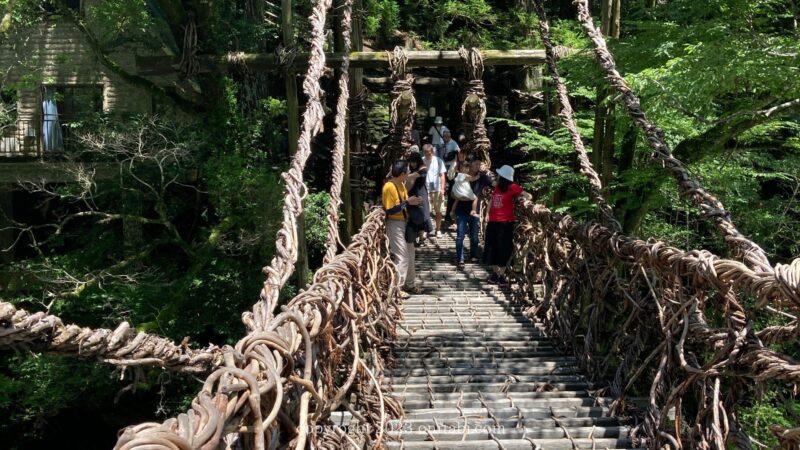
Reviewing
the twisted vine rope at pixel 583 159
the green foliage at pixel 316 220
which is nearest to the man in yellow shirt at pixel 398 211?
the twisted vine rope at pixel 583 159

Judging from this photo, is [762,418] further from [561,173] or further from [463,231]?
[463,231]

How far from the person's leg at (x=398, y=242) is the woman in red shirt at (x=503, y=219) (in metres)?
1.02

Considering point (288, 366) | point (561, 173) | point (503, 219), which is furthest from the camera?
point (561, 173)

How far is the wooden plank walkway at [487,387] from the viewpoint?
10.8ft

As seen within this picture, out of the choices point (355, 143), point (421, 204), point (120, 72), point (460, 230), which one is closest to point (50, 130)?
point (120, 72)

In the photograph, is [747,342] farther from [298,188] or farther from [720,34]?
[720,34]

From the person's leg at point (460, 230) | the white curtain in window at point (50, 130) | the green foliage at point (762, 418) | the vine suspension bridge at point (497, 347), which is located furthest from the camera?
the white curtain in window at point (50, 130)

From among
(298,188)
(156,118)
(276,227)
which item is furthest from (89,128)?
(298,188)

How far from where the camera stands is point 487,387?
158 inches

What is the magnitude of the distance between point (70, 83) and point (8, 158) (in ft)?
5.48

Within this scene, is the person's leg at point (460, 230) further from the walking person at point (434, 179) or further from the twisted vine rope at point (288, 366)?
the twisted vine rope at point (288, 366)

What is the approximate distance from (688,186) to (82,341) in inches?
104

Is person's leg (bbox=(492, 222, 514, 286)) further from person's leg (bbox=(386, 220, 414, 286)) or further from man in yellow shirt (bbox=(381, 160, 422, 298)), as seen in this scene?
person's leg (bbox=(386, 220, 414, 286))

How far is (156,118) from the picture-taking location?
1023cm
